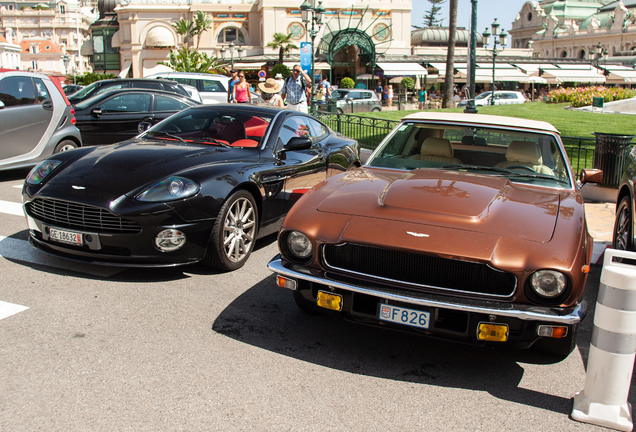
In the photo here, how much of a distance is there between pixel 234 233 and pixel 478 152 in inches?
91.3

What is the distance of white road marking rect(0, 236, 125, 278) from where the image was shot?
5000 millimetres

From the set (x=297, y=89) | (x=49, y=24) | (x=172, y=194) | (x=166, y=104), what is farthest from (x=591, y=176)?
(x=49, y=24)

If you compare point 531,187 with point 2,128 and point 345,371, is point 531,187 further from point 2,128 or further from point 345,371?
point 2,128

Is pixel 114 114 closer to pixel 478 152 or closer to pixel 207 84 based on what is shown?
pixel 207 84

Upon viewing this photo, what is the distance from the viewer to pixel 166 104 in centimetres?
1180

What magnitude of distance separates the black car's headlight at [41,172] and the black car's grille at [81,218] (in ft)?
0.99

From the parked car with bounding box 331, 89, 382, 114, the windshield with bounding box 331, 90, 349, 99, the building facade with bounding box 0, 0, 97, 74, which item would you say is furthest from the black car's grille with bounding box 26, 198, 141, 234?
the building facade with bounding box 0, 0, 97, 74

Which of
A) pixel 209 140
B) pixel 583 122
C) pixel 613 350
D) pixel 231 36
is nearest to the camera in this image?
pixel 613 350

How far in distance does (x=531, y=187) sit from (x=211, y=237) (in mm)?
2573

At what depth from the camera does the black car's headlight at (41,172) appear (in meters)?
5.06

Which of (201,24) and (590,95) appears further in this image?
(201,24)

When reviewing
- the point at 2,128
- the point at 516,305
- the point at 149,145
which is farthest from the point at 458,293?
the point at 2,128

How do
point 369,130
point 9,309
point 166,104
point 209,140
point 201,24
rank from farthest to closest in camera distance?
point 201,24, point 166,104, point 369,130, point 209,140, point 9,309

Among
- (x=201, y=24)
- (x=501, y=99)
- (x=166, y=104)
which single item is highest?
(x=201, y=24)
